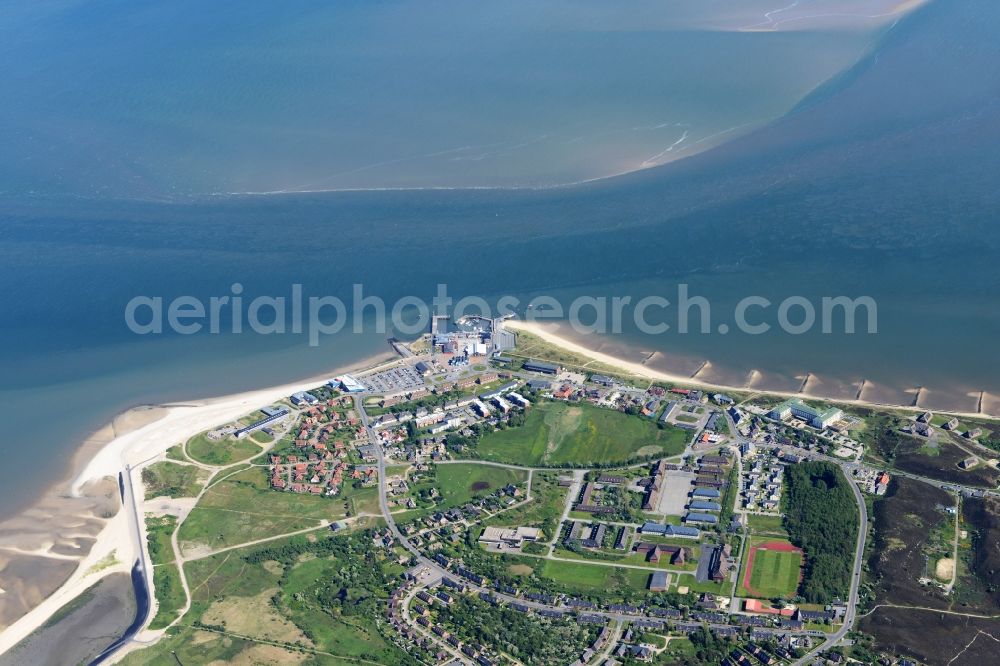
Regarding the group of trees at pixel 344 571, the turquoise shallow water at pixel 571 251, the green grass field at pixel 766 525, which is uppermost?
the turquoise shallow water at pixel 571 251

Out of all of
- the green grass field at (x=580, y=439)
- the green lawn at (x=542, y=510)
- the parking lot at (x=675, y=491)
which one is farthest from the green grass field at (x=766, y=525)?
the green lawn at (x=542, y=510)

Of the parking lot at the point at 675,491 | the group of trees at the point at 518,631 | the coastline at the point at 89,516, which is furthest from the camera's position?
the parking lot at the point at 675,491

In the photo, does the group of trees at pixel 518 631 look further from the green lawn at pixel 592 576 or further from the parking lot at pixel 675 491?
the parking lot at pixel 675 491

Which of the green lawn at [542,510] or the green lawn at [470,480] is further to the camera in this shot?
the green lawn at [470,480]

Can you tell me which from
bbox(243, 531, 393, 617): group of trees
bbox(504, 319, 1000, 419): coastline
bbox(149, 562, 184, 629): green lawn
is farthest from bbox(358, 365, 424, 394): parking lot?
bbox(149, 562, 184, 629): green lawn

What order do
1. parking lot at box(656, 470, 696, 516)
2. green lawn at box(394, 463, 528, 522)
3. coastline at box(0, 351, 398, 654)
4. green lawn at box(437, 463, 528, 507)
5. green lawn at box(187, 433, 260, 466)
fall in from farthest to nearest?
→ green lawn at box(187, 433, 260, 466) < green lawn at box(437, 463, 528, 507) < green lawn at box(394, 463, 528, 522) < parking lot at box(656, 470, 696, 516) < coastline at box(0, 351, 398, 654)

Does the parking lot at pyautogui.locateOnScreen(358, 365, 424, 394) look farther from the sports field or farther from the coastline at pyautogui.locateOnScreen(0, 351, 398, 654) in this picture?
the sports field

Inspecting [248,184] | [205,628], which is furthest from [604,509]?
[248,184]
